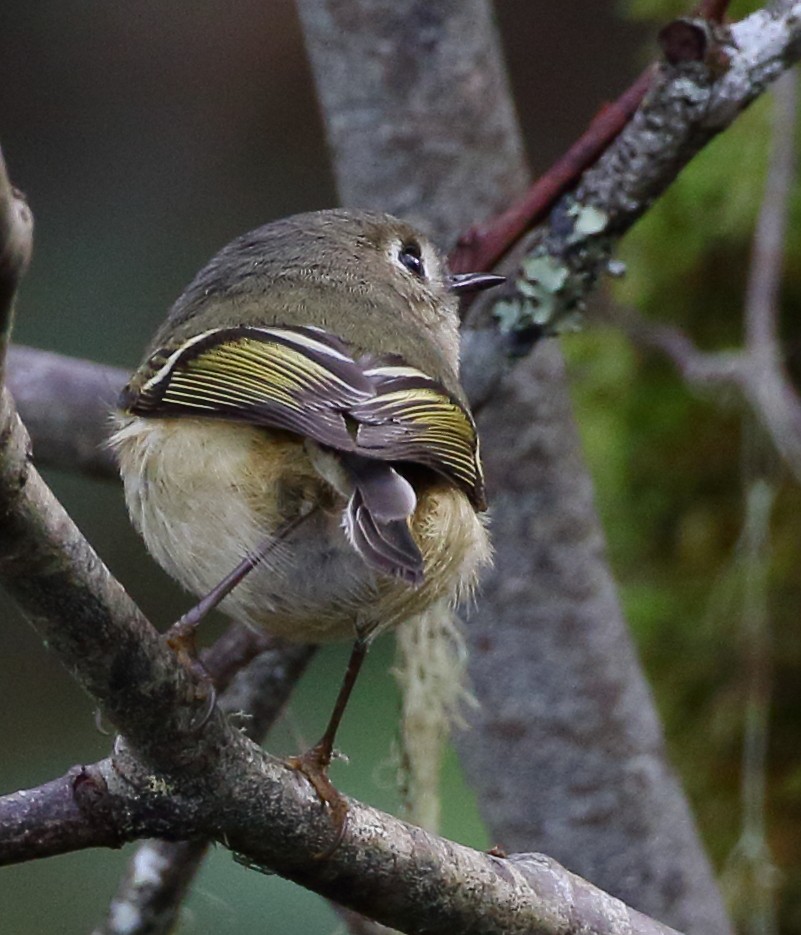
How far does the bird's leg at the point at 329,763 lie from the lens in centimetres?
176

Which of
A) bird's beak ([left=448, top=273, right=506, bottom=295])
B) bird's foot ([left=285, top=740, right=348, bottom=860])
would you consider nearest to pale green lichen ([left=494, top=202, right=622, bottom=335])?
bird's beak ([left=448, top=273, right=506, bottom=295])

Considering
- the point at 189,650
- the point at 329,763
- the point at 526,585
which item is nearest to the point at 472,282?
the point at 526,585

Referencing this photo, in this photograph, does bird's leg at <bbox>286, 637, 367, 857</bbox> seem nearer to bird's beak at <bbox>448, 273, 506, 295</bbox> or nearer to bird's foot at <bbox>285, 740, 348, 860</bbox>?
bird's foot at <bbox>285, 740, 348, 860</bbox>

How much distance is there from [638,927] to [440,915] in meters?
0.27

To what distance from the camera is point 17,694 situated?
6297mm

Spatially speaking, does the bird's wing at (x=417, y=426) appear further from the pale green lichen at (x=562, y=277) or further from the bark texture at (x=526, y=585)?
the bark texture at (x=526, y=585)

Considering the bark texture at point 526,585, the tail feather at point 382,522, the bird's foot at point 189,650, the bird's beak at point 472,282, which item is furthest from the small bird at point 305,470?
the bark texture at point 526,585

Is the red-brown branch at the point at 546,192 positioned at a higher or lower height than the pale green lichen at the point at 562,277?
higher

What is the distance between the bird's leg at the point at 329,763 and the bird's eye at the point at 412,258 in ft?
3.00

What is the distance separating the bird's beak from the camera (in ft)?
8.99

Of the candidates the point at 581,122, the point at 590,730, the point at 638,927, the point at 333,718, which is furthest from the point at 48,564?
the point at 581,122

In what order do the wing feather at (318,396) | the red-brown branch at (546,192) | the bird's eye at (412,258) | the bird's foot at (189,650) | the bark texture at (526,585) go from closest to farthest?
the bird's foot at (189,650), the wing feather at (318,396), the red-brown branch at (546,192), the bird's eye at (412,258), the bark texture at (526,585)

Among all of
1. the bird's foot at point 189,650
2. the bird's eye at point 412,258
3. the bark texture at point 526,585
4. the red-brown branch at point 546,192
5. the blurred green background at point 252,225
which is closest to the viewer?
the bird's foot at point 189,650

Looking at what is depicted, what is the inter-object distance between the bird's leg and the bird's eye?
0.92m
